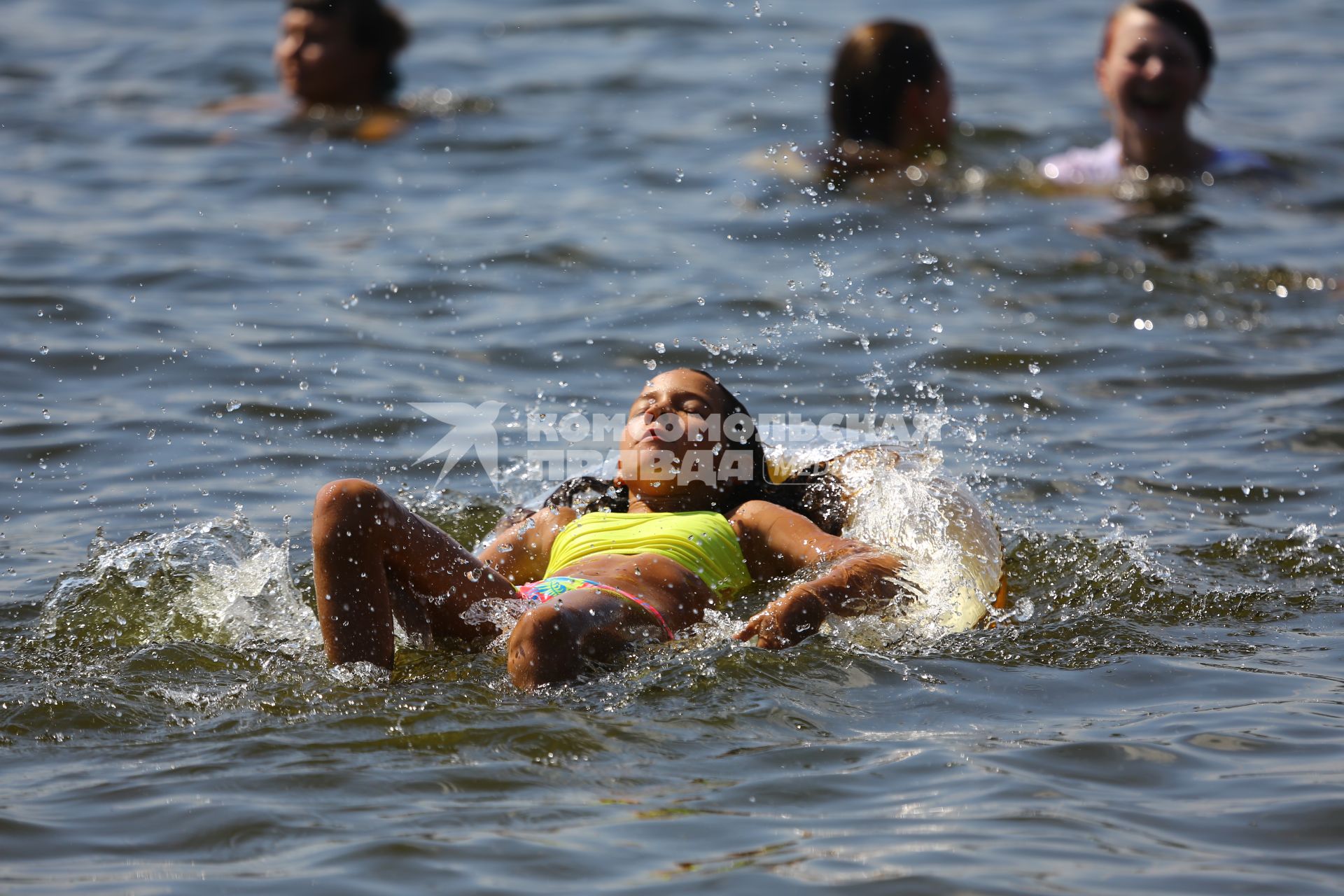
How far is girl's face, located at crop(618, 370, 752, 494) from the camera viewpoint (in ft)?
15.2

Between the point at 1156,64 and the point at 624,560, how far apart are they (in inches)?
238

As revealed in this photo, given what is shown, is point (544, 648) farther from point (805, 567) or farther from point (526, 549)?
point (526, 549)

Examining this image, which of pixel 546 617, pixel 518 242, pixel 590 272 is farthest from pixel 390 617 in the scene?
pixel 518 242

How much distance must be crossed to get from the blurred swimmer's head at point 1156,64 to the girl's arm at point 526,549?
568 cm

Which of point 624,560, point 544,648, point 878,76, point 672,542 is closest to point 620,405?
point 672,542

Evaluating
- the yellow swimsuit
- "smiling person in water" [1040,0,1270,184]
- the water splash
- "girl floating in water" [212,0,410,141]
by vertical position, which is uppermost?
"girl floating in water" [212,0,410,141]

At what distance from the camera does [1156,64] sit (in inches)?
356

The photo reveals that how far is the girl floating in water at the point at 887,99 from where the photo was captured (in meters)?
9.46

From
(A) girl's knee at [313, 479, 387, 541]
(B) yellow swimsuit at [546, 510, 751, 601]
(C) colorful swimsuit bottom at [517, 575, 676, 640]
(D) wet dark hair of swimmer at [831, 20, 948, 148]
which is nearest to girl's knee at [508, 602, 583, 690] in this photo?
(C) colorful swimsuit bottom at [517, 575, 676, 640]

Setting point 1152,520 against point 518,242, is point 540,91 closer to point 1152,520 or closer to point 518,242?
point 518,242

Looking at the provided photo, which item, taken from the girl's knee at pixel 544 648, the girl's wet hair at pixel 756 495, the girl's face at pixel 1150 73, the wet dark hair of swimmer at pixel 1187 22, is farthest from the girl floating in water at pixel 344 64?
the girl's knee at pixel 544 648

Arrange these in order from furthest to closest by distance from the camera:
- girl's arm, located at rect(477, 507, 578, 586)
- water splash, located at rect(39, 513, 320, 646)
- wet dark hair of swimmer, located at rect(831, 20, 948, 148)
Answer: wet dark hair of swimmer, located at rect(831, 20, 948, 148) → girl's arm, located at rect(477, 507, 578, 586) → water splash, located at rect(39, 513, 320, 646)

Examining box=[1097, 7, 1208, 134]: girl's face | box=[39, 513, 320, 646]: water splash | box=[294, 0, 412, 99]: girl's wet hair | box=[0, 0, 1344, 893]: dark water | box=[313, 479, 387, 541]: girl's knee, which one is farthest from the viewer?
box=[294, 0, 412, 99]: girl's wet hair

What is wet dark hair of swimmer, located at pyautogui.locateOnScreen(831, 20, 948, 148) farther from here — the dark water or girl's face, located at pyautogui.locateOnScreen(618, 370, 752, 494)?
girl's face, located at pyautogui.locateOnScreen(618, 370, 752, 494)
